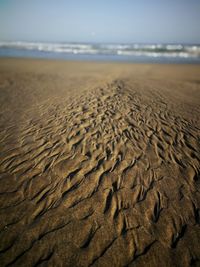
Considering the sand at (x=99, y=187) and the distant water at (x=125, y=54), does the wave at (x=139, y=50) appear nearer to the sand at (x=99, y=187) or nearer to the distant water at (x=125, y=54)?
the distant water at (x=125, y=54)

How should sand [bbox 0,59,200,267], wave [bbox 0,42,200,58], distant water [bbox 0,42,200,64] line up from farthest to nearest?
wave [bbox 0,42,200,58], distant water [bbox 0,42,200,64], sand [bbox 0,59,200,267]

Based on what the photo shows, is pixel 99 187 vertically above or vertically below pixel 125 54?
above

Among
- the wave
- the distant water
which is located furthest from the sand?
the wave

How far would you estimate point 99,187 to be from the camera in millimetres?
3314

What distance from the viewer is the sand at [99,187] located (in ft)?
7.88

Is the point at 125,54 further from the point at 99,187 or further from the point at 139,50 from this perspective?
the point at 99,187

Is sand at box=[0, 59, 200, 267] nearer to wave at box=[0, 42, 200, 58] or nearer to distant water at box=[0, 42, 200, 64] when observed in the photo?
distant water at box=[0, 42, 200, 64]

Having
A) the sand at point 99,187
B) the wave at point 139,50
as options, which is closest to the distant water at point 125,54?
the wave at point 139,50

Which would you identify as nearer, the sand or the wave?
the sand

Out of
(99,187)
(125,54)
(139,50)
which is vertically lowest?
(139,50)

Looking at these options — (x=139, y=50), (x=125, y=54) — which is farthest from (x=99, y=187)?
(x=139, y=50)

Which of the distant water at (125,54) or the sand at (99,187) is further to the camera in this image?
the distant water at (125,54)

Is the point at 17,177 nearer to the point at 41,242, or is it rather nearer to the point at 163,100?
the point at 41,242

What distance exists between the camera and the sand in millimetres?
2402
